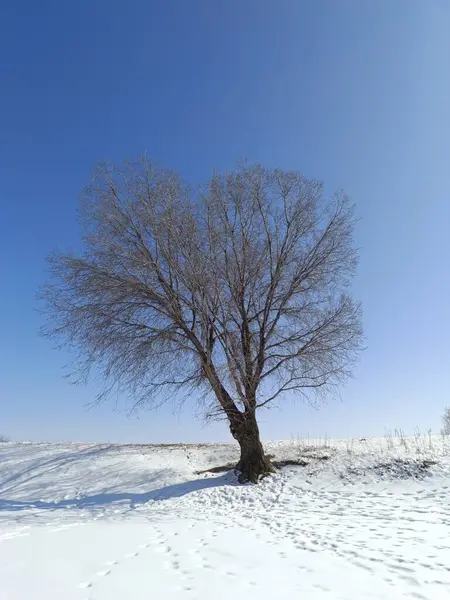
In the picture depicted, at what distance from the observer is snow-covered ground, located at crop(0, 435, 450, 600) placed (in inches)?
145

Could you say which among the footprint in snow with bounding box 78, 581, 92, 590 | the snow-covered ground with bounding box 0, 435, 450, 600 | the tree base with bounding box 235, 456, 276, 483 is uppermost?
the tree base with bounding box 235, 456, 276, 483

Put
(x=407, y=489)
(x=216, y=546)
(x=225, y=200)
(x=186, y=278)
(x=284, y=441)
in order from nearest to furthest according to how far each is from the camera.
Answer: (x=216, y=546), (x=407, y=489), (x=186, y=278), (x=225, y=200), (x=284, y=441)

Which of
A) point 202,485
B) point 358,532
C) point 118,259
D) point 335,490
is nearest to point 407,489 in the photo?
point 335,490

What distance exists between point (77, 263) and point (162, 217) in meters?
2.92

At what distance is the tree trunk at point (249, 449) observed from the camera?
1124 cm

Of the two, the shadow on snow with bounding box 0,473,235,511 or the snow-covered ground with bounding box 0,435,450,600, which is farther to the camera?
the shadow on snow with bounding box 0,473,235,511

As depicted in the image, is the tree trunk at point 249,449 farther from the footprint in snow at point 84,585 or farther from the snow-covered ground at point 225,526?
the footprint in snow at point 84,585

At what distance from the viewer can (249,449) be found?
38.0 ft

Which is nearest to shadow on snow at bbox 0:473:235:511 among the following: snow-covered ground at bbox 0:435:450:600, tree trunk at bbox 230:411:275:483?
snow-covered ground at bbox 0:435:450:600

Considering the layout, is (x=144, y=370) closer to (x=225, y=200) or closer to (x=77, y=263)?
(x=77, y=263)

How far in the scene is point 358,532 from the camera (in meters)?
5.62

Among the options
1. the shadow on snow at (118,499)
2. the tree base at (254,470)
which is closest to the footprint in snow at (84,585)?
the shadow on snow at (118,499)

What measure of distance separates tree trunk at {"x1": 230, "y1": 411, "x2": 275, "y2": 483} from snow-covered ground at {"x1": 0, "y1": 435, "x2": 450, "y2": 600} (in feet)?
1.61

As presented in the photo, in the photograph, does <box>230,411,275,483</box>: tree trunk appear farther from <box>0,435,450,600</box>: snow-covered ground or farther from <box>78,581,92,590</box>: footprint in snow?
<box>78,581,92,590</box>: footprint in snow
